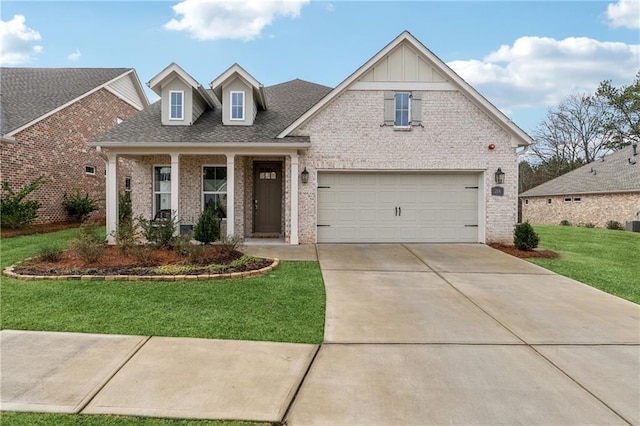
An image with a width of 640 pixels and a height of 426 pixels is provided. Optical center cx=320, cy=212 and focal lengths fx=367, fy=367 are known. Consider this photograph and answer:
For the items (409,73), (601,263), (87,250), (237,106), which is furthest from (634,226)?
(87,250)

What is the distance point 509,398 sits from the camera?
308 cm

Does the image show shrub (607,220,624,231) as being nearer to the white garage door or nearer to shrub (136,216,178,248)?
the white garage door

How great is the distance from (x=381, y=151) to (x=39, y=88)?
52.5 ft

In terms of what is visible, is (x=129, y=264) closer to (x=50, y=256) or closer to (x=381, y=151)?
(x=50, y=256)

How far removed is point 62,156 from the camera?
15477 mm

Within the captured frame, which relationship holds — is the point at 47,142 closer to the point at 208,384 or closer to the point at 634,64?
the point at 208,384

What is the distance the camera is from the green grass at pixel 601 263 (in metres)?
7.02

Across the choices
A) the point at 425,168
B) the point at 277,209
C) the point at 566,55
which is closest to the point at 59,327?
the point at 277,209

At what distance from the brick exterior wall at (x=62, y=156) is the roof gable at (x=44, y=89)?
32 centimetres

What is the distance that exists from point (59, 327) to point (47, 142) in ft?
44.4

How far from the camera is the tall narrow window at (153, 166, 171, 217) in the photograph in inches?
488

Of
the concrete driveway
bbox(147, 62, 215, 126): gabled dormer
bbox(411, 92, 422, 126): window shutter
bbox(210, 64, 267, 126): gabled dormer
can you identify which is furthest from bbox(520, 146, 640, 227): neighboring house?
bbox(147, 62, 215, 126): gabled dormer

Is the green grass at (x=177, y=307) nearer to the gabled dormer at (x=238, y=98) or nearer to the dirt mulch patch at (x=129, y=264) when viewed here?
the dirt mulch patch at (x=129, y=264)

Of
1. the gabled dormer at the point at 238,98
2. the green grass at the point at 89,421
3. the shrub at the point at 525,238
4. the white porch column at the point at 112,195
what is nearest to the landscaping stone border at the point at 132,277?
the green grass at the point at 89,421
